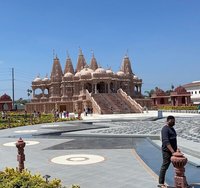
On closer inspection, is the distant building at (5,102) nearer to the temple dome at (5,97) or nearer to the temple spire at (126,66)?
the temple dome at (5,97)

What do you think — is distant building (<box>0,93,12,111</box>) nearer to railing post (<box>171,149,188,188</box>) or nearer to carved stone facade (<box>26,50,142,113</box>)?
carved stone facade (<box>26,50,142,113</box>)

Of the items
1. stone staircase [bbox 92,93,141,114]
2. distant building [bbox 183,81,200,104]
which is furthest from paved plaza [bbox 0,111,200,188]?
distant building [bbox 183,81,200,104]

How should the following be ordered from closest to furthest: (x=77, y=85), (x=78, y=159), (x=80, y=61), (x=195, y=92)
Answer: (x=78, y=159) → (x=77, y=85) → (x=80, y=61) → (x=195, y=92)

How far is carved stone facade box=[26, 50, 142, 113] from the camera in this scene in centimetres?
5602

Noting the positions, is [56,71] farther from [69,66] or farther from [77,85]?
[77,85]

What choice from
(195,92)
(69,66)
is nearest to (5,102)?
(69,66)

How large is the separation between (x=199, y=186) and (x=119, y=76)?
5549 centimetres

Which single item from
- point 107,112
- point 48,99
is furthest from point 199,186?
point 48,99

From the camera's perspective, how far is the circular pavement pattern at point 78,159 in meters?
10.2

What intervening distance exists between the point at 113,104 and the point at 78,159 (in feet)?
129

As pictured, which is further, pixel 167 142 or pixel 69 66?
pixel 69 66

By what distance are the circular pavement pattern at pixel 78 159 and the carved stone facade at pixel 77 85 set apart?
38.8m

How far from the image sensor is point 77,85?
5806cm

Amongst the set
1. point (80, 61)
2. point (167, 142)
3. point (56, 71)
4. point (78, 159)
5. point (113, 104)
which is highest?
point (80, 61)
